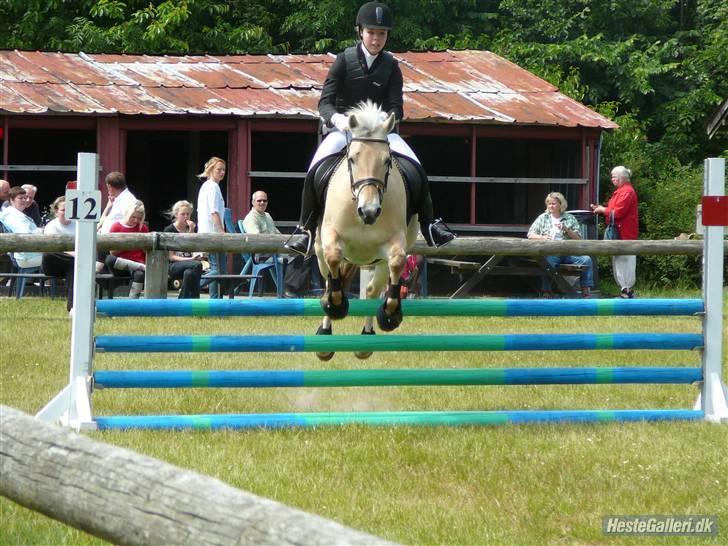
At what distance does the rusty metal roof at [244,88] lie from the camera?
1897 centimetres

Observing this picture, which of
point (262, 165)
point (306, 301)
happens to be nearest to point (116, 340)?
point (306, 301)

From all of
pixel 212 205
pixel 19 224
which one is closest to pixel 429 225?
pixel 212 205

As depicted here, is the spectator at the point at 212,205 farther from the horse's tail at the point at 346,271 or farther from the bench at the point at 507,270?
the horse's tail at the point at 346,271

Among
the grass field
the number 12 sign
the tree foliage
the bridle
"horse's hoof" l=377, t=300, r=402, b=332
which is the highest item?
the tree foliage

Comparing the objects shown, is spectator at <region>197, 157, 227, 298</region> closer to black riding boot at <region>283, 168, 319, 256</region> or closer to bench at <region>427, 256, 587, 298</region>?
bench at <region>427, 256, 587, 298</region>

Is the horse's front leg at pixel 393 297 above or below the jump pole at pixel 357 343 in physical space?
above

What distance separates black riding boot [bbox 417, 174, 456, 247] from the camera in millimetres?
8164

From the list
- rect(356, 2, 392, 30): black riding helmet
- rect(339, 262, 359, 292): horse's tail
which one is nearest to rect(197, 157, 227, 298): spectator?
rect(339, 262, 359, 292): horse's tail

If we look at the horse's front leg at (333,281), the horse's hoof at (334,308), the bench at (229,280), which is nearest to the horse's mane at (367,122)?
the horse's front leg at (333,281)

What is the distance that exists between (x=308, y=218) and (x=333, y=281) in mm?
751

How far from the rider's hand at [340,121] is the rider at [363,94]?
0.18 metres

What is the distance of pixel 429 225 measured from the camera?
27.1 ft

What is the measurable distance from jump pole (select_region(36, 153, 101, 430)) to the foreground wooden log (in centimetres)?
379

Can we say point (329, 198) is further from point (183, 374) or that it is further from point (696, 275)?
point (696, 275)
